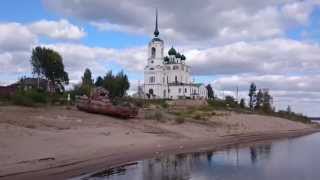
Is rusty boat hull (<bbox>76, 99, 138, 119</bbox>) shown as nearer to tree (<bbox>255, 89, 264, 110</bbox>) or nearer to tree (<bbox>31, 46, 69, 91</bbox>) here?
tree (<bbox>31, 46, 69, 91</bbox>)

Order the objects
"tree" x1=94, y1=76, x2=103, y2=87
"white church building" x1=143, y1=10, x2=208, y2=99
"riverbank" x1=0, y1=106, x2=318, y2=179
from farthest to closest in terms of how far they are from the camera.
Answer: "white church building" x1=143, y1=10, x2=208, y2=99, "tree" x1=94, y1=76, x2=103, y2=87, "riverbank" x1=0, y1=106, x2=318, y2=179

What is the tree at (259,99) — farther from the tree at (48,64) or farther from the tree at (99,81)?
the tree at (48,64)

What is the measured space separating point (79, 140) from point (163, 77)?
139805mm

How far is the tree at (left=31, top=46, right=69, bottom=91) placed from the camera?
345ft

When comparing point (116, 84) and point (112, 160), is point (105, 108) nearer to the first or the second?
point (112, 160)

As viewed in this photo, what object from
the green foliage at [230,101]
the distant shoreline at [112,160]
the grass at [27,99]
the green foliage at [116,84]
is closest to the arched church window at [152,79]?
the green foliage at [230,101]

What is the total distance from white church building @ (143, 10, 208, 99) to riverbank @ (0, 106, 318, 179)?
345 feet

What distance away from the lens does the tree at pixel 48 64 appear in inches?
4144

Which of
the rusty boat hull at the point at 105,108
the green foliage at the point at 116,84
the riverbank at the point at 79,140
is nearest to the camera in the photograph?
the riverbank at the point at 79,140

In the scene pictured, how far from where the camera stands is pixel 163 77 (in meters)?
178

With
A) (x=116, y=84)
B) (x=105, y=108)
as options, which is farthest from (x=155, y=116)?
(x=116, y=84)

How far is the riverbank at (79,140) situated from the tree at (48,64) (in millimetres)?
44184

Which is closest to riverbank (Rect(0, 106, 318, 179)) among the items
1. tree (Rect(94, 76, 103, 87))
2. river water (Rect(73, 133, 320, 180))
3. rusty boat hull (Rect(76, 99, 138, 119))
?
rusty boat hull (Rect(76, 99, 138, 119))

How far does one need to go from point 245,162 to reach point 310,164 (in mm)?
4472
